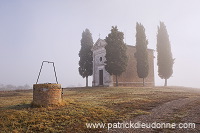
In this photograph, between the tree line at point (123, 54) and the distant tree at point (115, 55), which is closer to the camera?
the distant tree at point (115, 55)

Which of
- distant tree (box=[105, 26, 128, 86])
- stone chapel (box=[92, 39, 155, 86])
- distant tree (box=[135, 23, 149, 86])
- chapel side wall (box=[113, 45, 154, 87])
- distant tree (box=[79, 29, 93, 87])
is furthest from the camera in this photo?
distant tree (box=[79, 29, 93, 87])

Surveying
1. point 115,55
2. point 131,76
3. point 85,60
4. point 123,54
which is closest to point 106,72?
point 115,55

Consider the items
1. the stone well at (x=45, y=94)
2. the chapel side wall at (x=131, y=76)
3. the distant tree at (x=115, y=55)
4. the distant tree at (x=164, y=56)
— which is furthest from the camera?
the distant tree at (x=164, y=56)

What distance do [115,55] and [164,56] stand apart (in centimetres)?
1128

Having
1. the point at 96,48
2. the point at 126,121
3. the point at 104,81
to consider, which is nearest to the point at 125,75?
the point at 104,81

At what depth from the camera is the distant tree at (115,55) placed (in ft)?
76.3

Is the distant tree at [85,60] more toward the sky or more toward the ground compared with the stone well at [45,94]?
more toward the sky

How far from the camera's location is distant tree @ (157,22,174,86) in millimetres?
28953

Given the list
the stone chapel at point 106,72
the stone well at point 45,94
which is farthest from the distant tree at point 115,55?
the stone well at point 45,94

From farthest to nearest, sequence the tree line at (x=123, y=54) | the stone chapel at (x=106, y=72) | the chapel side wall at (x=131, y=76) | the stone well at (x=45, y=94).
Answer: the chapel side wall at (x=131, y=76) → the stone chapel at (x=106, y=72) → the tree line at (x=123, y=54) → the stone well at (x=45, y=94)

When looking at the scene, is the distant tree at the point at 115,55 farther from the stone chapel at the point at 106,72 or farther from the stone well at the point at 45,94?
the stone well at the point at 45,94

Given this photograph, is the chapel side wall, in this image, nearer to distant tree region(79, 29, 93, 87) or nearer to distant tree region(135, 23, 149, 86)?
distant tree region(135, 23, 149, 86)

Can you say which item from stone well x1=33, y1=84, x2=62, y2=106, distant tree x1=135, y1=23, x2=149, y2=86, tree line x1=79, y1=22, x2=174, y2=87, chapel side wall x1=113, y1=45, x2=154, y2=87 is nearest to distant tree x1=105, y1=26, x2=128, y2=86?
tree line x1=79, y1=22, x2=174, y2=87

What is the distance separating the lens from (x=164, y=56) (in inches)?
1148
